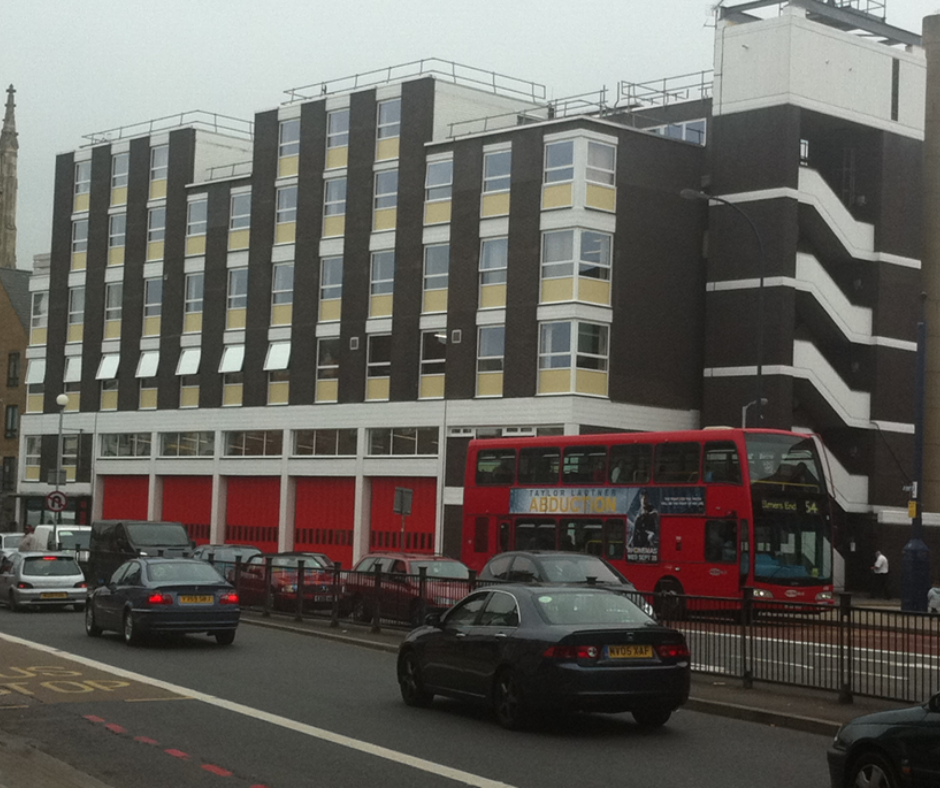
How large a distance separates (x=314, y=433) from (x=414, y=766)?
46967 millimetres

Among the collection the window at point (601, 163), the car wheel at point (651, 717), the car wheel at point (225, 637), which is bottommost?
the car wheel at point (225, 637)

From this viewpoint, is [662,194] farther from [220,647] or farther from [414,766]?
[414,766]

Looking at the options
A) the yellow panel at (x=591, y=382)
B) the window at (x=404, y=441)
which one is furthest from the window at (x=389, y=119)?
the yellow panel at (x=591, y=382)

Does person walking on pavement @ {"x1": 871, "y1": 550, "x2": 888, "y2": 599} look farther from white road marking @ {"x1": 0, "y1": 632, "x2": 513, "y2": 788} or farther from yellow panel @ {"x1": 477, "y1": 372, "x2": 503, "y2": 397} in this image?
white road marking @ {"x1": 0, "y1": 632, "x2": 513, "y2": 788}

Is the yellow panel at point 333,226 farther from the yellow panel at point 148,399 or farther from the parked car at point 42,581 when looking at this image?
the parked car at point 42,581

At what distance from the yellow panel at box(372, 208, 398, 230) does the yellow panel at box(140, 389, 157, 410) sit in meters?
15.1

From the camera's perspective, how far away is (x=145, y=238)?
224 feet

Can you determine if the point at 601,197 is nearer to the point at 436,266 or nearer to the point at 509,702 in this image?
the point at 436,266

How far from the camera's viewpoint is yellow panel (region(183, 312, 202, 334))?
213 feet

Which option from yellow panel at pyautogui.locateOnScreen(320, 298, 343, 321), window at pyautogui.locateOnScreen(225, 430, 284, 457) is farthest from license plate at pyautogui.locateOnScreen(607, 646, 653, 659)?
window at pyautogui.locateOnScreen(225, 430, 284, 457)

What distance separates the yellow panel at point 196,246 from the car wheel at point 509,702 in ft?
173

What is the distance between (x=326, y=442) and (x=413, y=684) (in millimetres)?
42200

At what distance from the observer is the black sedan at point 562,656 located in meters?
13.9

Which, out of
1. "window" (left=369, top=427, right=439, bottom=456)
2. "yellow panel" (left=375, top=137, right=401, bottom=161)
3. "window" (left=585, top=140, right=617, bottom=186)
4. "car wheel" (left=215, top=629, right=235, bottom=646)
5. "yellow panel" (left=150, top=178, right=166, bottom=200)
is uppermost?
"yellow panel" (left=150, top=178, right=166, bottom=200)
